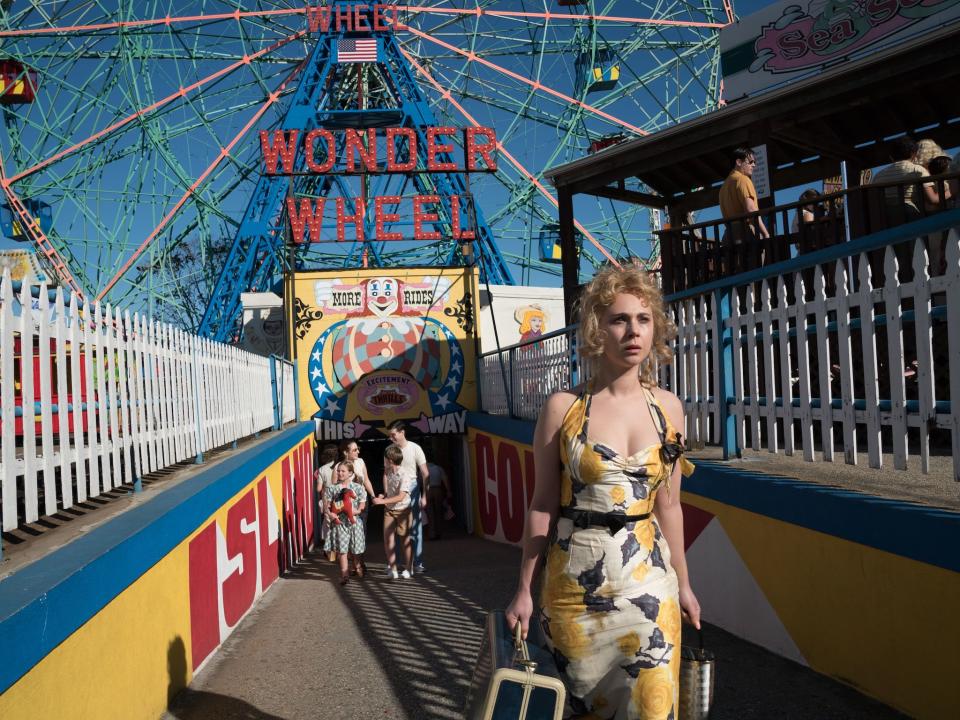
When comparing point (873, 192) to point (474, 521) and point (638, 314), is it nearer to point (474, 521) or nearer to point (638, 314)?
point (638, 314)

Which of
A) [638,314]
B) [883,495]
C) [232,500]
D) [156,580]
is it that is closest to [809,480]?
[883,495]

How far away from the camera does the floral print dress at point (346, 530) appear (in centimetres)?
897

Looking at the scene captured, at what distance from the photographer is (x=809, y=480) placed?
413cm

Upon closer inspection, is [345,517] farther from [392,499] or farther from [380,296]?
[380,296]

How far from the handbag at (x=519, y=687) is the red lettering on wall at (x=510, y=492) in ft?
26.7

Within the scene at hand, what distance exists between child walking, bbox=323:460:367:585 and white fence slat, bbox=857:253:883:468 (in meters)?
6.23

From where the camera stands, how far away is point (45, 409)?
3.33 meters

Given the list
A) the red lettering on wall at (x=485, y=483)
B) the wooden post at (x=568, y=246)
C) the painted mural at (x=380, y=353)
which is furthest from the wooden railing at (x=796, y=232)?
the painted mural at (x=380, y=353)

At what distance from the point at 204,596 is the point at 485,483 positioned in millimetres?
9451

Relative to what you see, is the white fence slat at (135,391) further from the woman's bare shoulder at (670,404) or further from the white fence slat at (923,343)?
the white fence slat at (923,343)

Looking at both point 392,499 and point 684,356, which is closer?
point 684,356

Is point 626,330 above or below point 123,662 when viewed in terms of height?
above

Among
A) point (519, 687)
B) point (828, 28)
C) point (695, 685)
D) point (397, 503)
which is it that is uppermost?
point (828, 28)

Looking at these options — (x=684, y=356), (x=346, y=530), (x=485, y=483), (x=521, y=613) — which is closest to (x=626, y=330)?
(x=521, y=613)
